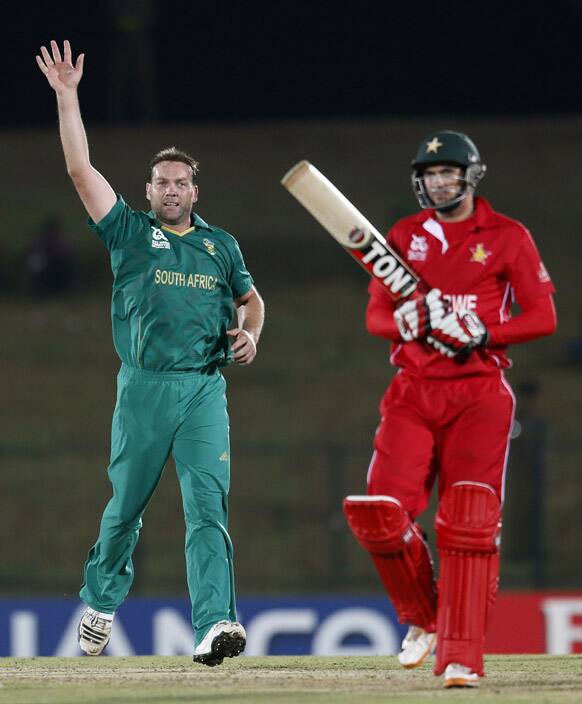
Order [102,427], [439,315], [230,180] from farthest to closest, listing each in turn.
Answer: [230,180]
[102,427]
[439,315]

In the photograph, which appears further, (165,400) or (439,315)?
(165,400)

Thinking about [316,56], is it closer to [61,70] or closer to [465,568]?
[61,70]

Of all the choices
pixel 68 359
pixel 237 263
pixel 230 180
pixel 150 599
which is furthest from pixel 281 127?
pixel 237 263

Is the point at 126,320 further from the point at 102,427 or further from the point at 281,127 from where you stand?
the point at 281,127

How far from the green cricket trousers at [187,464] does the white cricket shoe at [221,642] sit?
0.15 ft

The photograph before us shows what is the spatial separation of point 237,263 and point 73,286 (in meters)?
14.7

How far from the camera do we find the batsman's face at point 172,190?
5.99 meters

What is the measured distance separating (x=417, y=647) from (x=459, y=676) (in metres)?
0.62

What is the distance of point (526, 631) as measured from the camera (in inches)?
405

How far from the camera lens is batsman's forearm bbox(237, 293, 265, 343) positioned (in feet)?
20.2

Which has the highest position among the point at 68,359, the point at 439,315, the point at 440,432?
the point at 68,359

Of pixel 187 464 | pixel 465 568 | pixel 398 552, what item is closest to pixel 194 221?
→ pixel 187 464

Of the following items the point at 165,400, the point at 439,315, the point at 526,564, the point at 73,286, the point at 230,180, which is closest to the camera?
the point at 439,315

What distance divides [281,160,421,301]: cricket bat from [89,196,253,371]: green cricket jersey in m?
0.54
